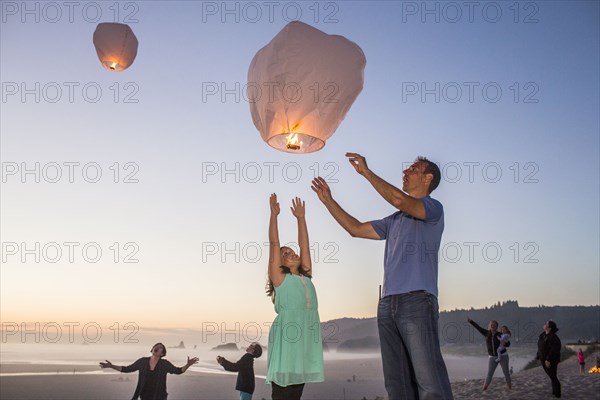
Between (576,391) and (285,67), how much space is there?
604 inches

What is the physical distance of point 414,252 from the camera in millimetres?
3820

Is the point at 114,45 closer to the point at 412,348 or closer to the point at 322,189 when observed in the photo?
the point at 322,189

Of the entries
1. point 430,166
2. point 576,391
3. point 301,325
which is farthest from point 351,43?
point 576,391

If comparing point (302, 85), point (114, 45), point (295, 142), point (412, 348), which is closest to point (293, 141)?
point (295, 142)

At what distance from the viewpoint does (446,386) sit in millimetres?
3479

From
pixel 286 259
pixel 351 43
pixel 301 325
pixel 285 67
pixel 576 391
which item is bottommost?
pixel 576 391

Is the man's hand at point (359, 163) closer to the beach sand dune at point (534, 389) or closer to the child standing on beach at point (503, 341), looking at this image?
the child standing on beach at point (503, 341)

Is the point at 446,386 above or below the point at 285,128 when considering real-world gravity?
below

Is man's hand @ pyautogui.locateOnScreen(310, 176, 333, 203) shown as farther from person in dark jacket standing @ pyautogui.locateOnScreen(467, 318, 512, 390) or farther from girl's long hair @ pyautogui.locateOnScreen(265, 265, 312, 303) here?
person in dark jacket standing @ pyautogui.locateOnScreen(467, 318, 512, 390)

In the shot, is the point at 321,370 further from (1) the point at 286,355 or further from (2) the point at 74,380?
(2) the point at 74,380

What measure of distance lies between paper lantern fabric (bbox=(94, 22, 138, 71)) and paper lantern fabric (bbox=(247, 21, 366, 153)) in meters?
4.78

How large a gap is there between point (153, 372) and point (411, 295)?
8.55 metres

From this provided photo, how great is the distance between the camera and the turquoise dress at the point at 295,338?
519 cm

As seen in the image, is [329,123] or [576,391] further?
[576,391]
